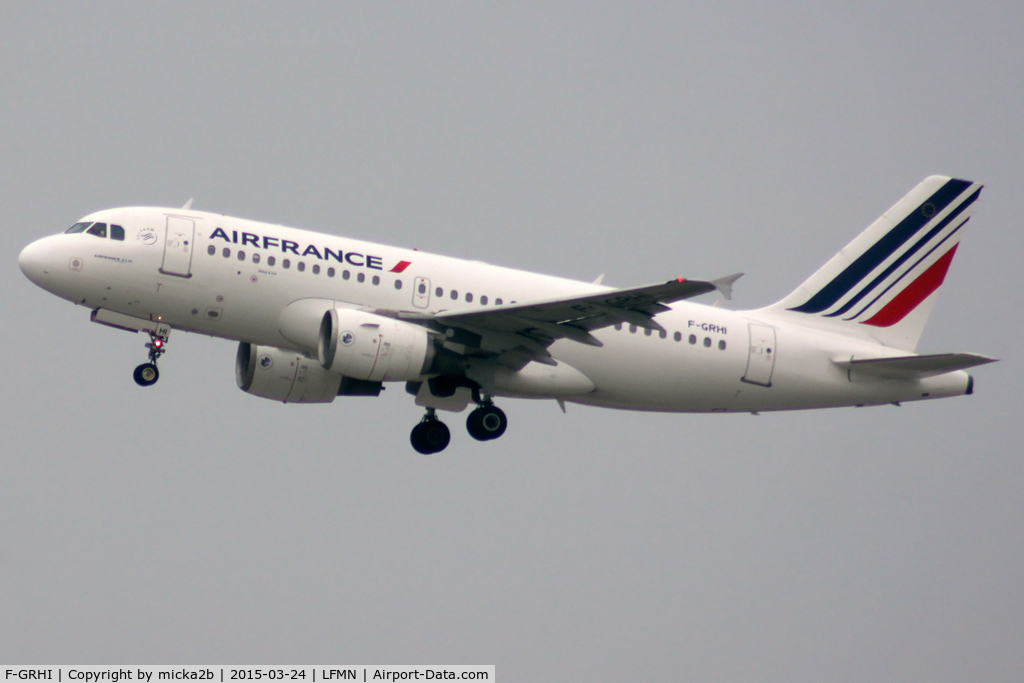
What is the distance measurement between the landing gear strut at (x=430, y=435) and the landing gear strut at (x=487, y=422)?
171cm

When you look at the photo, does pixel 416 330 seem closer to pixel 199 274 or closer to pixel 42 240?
pixel 199 274

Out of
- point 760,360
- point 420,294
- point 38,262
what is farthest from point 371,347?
point 760,360

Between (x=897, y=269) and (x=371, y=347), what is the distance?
57.0 ft

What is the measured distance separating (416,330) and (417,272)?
2.20 metres

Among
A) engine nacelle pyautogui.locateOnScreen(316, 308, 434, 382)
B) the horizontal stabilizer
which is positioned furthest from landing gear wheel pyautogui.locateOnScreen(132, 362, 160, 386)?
the horizontal stabilizer

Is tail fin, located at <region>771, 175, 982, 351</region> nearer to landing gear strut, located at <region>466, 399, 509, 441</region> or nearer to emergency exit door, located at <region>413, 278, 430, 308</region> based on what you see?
landing gear strut, located at <region>466, 399, 509, 441</region>

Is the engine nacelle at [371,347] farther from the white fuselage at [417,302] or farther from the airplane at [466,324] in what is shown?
the white fuselage at [417,302]

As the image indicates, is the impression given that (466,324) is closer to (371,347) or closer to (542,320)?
(542,320)

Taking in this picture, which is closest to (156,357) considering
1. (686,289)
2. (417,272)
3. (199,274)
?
(199,274)

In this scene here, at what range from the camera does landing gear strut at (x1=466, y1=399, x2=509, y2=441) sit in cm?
3512

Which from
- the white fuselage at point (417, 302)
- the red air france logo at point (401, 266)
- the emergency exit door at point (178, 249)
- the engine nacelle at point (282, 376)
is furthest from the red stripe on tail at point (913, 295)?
the emergency exit door at point (178, 249)

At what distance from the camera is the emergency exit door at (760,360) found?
36.8 meters

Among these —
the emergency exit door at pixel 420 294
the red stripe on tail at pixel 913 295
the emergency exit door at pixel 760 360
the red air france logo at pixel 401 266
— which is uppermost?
the red stripe on tail at pixel 913 295

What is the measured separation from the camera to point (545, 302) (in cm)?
3142
